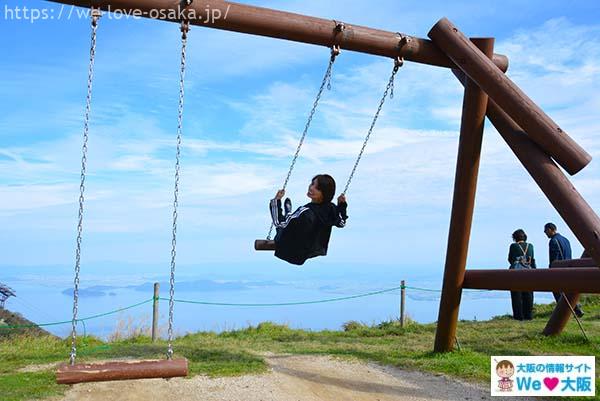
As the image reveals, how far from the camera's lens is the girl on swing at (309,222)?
22.2 feet

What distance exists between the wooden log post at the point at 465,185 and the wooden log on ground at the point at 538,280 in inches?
8.1

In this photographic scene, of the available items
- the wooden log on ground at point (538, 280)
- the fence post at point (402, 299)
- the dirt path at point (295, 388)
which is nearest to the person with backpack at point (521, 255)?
the fence post at point (402, 299)

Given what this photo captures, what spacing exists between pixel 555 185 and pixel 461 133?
153cm

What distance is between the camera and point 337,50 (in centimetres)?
676

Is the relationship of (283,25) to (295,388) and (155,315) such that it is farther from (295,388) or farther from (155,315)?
(155,315)

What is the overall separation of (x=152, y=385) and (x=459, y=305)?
355cm

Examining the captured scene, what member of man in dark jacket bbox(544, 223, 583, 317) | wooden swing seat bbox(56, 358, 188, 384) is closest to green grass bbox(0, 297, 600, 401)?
man in dark jacket bbox(544, 223, 583, 317)

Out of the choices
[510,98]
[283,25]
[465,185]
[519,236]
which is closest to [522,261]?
[519,236]

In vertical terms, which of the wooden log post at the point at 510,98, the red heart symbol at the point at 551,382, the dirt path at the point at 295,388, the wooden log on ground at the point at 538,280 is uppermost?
the wooden log post at the point at 510,98

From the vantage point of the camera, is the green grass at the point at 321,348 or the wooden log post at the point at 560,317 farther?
the wooden log post at the point at 560,317

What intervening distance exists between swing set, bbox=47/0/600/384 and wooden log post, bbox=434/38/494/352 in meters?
0.01

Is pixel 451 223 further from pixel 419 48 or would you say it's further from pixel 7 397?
pixel 7 397

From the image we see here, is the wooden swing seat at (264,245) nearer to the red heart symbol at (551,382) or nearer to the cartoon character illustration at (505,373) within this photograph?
the cartoon character illustration at (505,373)

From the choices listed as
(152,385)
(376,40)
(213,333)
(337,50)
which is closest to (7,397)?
(152,385)
